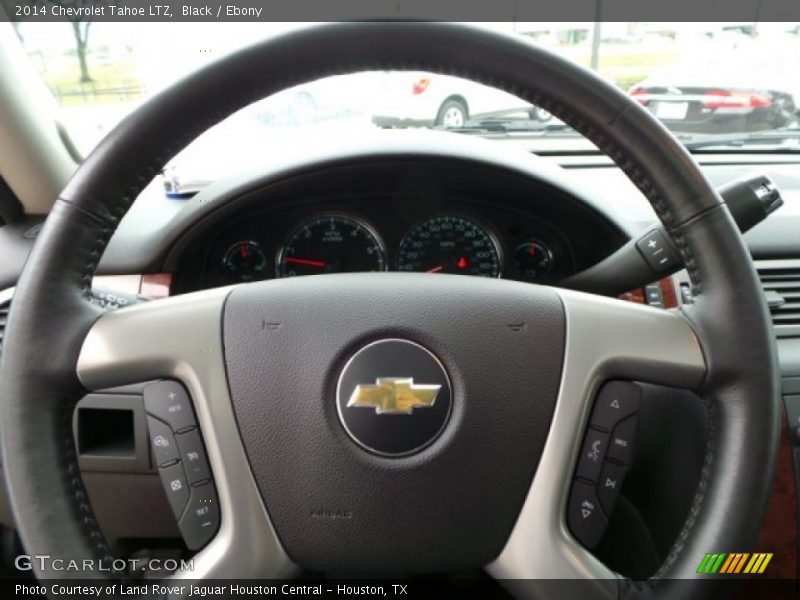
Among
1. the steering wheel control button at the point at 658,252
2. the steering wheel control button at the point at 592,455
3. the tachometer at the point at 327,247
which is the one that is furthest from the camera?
the tachometer at the point at 327,247

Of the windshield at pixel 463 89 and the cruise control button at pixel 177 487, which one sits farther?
the windshield at pixel 463 89

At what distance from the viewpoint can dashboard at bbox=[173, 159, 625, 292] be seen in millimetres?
1720

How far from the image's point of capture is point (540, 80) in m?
0.90

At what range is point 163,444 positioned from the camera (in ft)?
3.13

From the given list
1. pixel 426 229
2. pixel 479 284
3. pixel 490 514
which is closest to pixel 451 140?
pixel 426 229

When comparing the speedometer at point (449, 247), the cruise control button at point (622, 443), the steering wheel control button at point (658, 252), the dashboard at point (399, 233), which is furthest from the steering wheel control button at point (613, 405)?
the speedometer at point (449, 247)

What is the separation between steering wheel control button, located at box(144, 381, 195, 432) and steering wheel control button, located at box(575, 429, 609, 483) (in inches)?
19.7

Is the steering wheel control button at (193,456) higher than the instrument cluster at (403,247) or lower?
higher

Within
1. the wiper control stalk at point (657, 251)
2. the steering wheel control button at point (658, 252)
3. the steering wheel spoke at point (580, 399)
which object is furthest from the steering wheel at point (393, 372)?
the steering wheel control button at point (658, 252)

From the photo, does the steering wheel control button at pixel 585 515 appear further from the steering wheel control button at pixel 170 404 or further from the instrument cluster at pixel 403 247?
the instrument cluster at pixel 403 247

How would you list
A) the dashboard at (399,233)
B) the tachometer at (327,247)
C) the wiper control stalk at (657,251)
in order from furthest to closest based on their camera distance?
1. the tachometer at (327,247)
2. the dashboard at (399,233)
3. the wiper control stalk at (657,251)

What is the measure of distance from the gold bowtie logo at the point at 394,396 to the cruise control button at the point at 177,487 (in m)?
0.23

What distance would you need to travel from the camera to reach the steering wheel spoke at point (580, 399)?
92cm

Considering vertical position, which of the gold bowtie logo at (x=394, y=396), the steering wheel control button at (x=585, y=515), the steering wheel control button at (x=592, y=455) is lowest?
the steering wheel control button at (x=585, y=515)
